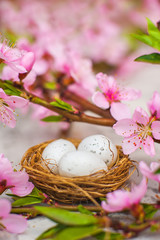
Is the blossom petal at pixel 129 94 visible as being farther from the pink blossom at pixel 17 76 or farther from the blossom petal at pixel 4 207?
the blossom petal at pixel 4 207

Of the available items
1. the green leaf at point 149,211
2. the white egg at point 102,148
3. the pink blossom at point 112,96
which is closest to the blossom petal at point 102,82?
the pink blossom at point 112,96

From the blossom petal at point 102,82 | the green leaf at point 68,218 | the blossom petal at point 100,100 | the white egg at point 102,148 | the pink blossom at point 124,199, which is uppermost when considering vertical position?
the blossom petal at point 102,82

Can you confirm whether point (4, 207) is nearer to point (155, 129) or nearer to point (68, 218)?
point (68, 218)

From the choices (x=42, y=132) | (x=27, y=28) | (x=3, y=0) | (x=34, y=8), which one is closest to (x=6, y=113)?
(x=42, y=132)

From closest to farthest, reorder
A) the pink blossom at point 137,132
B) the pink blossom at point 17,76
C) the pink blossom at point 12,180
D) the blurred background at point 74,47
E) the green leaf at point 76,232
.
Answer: the green leaf at point 76,232, the pink blossom at point 12,180, the pink blossom at point 137,132, the pink blossom at point 17,76, the blurred background at point 74,47

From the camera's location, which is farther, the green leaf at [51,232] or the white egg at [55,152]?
the white egg at [55,152]

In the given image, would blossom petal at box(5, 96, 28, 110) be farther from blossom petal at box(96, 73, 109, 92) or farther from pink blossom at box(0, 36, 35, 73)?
blossom petal at box(96, 73, 109, 92)

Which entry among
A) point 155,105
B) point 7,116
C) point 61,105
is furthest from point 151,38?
point 7,116
